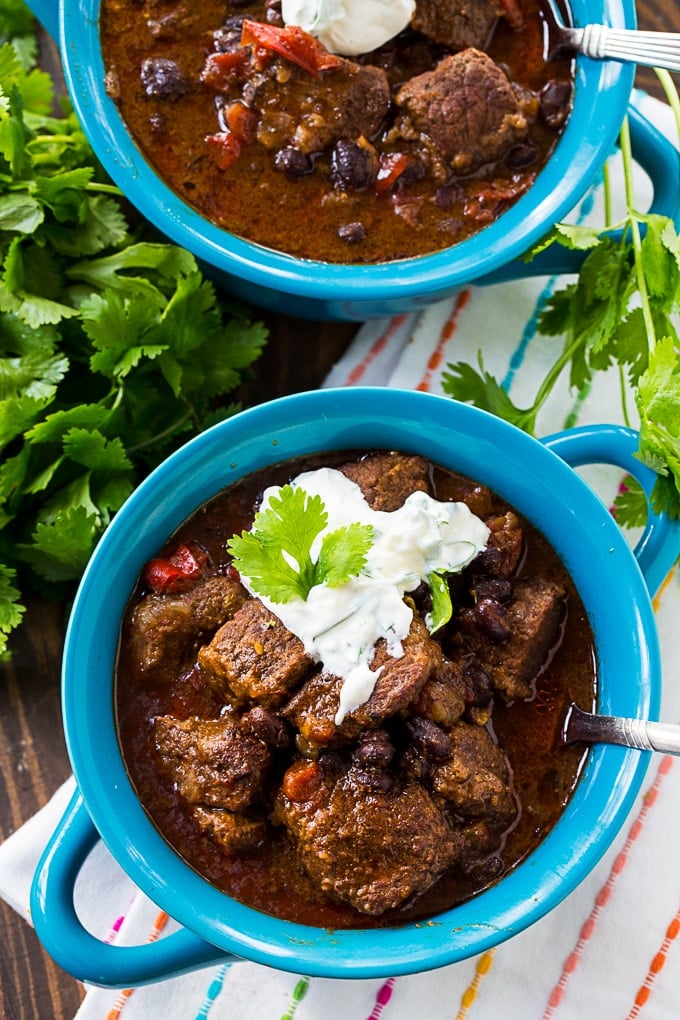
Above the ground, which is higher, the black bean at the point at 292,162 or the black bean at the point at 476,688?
the black bean at the point at 292,162

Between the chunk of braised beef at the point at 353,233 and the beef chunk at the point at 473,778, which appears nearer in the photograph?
the beef chunk at the point at 473,778

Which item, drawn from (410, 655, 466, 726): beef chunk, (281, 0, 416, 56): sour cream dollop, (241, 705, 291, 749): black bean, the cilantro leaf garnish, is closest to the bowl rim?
(281, 0, 416, 56): sour cream dollop

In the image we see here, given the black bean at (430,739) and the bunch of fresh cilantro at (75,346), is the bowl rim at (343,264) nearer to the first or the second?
the bunch of fresh cilantro at (75,346)

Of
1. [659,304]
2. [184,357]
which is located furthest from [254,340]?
[659,304]

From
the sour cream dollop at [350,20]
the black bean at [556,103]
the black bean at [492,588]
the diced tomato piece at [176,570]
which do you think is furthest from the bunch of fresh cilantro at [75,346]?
the black bean at [556,103]

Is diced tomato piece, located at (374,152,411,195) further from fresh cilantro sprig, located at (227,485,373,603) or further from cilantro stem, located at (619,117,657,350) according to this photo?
fresh cilantro sprig, located at (227,485,373,603)

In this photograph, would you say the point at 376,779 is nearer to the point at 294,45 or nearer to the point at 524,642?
the point at 524,642

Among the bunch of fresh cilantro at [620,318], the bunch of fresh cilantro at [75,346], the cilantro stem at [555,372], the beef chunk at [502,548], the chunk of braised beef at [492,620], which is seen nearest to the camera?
the chunk of braised beef at [492,620]

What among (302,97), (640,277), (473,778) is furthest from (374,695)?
(302,97)
